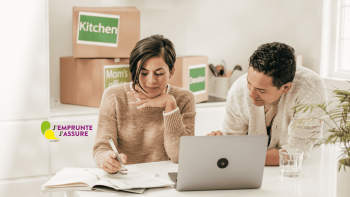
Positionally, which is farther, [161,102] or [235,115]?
[235,115]

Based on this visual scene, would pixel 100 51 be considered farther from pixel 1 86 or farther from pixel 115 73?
pixel 1 86

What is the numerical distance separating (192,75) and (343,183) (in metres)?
1.58

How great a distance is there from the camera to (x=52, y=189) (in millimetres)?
1044

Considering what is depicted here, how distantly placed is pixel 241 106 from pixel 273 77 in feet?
0.95

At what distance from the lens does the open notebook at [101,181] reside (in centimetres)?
105

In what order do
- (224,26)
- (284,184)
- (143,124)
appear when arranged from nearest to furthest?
(284,184) < (143,124) < (224,26)

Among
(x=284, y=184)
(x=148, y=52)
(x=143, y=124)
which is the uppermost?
(x=148, y=52)

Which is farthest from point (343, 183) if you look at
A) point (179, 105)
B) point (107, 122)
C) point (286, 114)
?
point (107, 122)

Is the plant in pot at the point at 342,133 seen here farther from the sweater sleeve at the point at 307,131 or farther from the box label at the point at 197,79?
the box label at the point at 197,79

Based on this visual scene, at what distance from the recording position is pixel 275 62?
139 centimetres

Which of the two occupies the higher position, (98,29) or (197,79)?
(98,29)

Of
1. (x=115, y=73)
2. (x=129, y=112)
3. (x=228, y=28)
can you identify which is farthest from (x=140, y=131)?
(x=228, y=28)

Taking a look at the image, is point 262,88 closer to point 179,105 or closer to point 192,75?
point 179,105

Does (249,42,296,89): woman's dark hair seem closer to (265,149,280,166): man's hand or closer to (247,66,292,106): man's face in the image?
(247,66,292,106): man's face
